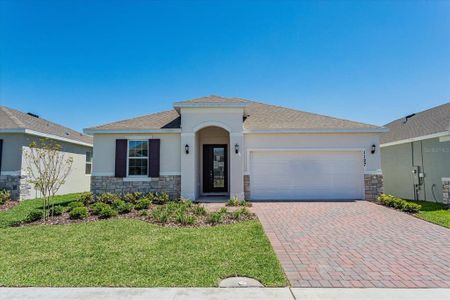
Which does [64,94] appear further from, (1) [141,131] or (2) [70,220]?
(2) [70,220]

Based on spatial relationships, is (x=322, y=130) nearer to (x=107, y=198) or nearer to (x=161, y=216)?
(x=161, y=216)

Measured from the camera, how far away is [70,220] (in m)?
8.23

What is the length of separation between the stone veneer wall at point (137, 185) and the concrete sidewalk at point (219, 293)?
8420 mm

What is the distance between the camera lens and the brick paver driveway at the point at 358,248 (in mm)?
3967

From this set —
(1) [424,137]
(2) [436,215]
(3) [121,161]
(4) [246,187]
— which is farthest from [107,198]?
(1) [424,137]

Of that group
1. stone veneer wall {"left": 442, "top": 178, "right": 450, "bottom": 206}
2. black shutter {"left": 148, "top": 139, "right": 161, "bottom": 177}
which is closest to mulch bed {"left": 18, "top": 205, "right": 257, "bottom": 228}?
black shutter {"left": 148, "top": 139, "right": 161, "bottom": 177}

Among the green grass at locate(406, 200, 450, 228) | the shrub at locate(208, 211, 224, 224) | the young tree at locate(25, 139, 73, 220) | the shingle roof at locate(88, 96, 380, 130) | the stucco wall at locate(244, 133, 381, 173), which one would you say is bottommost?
the green grass at locate(406, 200, 450, 228)

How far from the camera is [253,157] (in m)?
12.5

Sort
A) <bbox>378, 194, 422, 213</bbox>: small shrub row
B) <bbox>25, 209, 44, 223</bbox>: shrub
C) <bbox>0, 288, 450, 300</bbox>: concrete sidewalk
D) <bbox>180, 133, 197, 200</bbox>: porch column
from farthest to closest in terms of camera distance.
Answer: <bbox>180, 133, 197, 200</bbox>: porch column
<bbox>378, 194, 422, 213</bbox>: small shrub row
<bbox>25, 209, 44, 223</bbox>: shrub
<bbox>0, 288, 450, 300</bbox>: concrete sidewalk

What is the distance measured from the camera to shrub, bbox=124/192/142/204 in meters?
11.1

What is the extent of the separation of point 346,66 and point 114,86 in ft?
41.0

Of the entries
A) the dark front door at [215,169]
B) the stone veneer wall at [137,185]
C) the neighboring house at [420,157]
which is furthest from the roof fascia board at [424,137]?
the stone veneer wall at [137,185]

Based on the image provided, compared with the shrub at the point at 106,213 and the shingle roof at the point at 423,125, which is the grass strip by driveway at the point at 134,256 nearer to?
the shrub at the point at 106,213

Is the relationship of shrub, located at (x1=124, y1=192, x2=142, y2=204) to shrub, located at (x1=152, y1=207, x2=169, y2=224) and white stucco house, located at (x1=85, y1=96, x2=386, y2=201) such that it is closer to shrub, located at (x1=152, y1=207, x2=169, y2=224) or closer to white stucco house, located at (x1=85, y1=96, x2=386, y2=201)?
white stucco house, located at (x1=85, y1=96, x2=386, y2=201)
